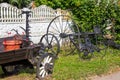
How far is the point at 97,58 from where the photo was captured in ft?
36.6

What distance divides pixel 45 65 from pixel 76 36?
3363 millimetres

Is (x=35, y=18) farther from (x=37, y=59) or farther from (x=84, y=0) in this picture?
(x=37, y=59)

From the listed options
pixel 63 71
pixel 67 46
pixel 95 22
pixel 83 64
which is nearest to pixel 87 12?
pixel 95 22

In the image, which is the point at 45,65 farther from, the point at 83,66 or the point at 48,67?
the point at 83,66

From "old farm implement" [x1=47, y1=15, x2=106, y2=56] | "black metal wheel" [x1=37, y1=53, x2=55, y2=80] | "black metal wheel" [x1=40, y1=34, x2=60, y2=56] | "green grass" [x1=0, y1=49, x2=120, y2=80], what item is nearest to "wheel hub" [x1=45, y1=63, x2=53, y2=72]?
"black metal wheel" [x1=37, y1=53, x2=55, y2=80]

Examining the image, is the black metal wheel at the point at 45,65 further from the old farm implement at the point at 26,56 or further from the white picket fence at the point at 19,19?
the white picket fence at the point at 19,19

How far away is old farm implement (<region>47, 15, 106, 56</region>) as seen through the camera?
35.7 ft

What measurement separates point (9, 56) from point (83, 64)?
3121mm

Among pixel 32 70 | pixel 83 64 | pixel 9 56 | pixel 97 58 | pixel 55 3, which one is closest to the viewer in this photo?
pixel 9 56

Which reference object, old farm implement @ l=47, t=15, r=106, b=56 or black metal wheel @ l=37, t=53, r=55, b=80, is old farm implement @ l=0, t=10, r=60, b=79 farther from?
old farm implement @ l=47, t=15, r=106, b=56

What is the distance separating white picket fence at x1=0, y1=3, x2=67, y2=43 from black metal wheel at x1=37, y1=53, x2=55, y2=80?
428 cm

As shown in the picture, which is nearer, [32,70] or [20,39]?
[20,39]

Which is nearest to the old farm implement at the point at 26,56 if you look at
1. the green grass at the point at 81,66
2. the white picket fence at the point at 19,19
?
the green grass at the point at 81,66

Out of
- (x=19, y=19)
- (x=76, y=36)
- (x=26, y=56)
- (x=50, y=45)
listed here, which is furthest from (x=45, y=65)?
(x=19, y=19)
